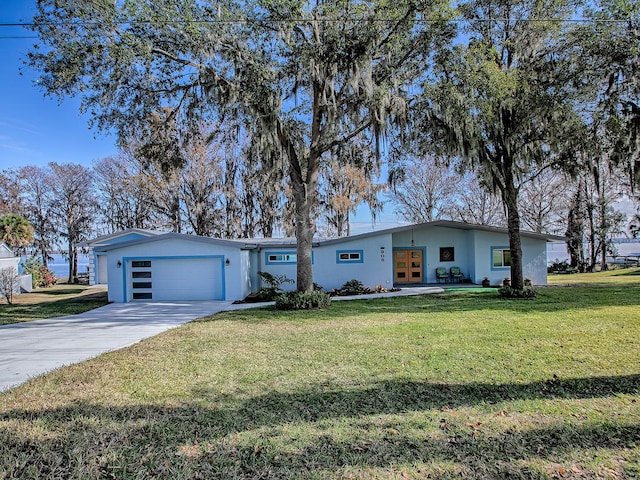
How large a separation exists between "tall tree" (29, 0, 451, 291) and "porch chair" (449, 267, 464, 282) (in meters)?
8.63

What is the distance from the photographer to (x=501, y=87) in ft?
31.4

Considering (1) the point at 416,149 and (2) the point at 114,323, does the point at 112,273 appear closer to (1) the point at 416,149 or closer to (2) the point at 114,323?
(2) the point at 114,323

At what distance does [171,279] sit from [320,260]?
5786 mm

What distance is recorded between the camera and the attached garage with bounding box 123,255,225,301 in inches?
553

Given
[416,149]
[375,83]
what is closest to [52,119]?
[375,83]

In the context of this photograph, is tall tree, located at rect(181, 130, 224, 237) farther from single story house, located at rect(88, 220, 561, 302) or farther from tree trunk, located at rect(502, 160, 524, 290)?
tree trunk, located at rect(502, 160, 524, 290)

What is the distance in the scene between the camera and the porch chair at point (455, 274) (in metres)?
17.2

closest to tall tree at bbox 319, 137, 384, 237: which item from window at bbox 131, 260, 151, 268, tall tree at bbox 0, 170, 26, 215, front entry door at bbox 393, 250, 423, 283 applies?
front entry door at bbox 393, 250, 423, 283

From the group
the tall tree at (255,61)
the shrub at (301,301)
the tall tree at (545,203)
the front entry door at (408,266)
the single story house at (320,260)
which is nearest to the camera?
the tall tree at (255,61)

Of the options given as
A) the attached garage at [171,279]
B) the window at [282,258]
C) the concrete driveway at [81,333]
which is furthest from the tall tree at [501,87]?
the attached garage at [171,279]

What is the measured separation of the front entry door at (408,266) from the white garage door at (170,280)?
8359 millimetres

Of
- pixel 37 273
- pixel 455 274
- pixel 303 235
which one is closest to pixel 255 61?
pixel 303 235

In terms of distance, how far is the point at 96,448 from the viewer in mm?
2941

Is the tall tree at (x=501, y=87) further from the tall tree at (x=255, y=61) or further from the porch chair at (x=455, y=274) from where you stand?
the porch chair at (x=455, y=274)
